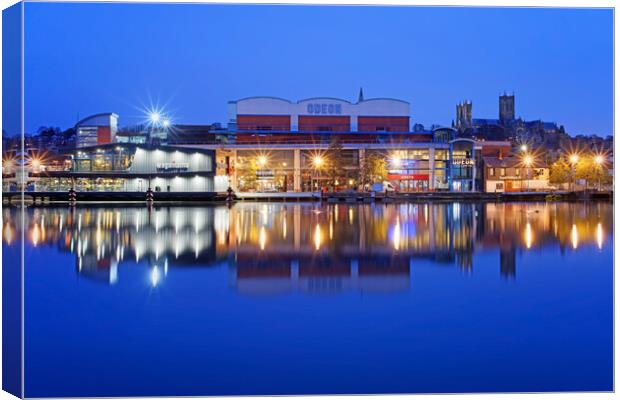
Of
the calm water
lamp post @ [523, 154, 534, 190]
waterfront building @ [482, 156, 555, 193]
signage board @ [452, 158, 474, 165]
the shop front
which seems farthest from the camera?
lamp post @ [523, 154, 534, 190]

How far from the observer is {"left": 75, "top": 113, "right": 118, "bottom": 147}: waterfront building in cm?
5641

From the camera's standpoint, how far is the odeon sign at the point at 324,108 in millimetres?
56562

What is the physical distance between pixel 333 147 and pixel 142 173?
14.6 m

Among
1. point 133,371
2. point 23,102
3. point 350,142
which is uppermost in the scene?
point 350,142

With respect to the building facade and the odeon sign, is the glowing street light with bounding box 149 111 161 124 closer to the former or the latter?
the building facade

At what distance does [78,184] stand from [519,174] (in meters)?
34.7

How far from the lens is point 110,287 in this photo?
30.0ft

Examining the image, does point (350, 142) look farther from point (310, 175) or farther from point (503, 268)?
point (503, 268)

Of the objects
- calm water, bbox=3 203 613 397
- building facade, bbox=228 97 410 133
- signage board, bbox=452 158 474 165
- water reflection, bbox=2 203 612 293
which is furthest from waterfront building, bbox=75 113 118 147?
calm water, bbox=3 203 613 397

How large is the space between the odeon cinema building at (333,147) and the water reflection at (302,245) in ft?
100

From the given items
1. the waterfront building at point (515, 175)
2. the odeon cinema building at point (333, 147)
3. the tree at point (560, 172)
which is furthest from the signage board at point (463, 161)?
the tree at point (560, 172)

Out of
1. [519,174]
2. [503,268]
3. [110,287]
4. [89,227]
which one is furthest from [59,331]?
[519,174]

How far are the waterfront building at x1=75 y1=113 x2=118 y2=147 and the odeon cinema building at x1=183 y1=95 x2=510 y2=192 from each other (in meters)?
8.64

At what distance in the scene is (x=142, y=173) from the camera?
44.8 metres
